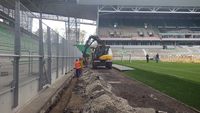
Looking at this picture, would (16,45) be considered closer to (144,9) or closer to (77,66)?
(77,66)

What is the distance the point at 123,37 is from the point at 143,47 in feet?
20.8

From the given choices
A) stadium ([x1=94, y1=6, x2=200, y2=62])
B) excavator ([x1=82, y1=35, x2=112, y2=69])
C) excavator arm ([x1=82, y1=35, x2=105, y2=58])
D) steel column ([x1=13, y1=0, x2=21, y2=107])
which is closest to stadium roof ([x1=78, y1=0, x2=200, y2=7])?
stadium ([x1=94, y1=6, x2=200, y2=62])

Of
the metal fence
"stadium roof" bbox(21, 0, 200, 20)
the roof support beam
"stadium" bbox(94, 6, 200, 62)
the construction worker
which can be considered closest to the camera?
the metal fence

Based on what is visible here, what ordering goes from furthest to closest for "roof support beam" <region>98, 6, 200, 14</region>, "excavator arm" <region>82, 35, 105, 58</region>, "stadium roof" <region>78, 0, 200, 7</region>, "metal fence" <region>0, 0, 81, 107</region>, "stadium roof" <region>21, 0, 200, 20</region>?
"roof support beam" <region>98, 6, 200, 14</region>, "stadium roof" <region>78, 0, 200, 7</region>, "stadium roof" <region>21, 0, 200, 20</region>, "excavator arm" <region>82, 35, 105, 58</region>, "metal fence" <region>0, 0, 81, 107</region>

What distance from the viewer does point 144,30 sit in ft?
371

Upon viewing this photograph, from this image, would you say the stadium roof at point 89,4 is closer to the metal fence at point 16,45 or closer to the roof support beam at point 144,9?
the roof support beam at point 144,9

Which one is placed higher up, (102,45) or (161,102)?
(102,45)

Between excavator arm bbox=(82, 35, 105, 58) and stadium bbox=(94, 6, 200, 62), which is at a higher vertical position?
stadium bbox=(94, 6, 200, 62)

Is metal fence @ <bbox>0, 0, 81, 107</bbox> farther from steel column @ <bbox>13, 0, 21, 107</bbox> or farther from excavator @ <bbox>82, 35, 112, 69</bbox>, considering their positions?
excavator @ <bbox>82, 35, 112, 69</bbox>

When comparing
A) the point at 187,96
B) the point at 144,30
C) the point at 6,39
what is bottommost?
the point at 187,96

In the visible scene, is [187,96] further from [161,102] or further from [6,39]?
[6,39]

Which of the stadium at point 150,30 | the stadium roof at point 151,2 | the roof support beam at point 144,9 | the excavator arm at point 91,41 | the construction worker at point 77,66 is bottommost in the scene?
the construction worker at point 77,66

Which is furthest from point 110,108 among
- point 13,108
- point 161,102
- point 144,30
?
point 144,30

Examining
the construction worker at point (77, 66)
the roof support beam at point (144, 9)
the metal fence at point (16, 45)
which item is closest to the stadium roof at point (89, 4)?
the roof support beam at point (144, 9)
